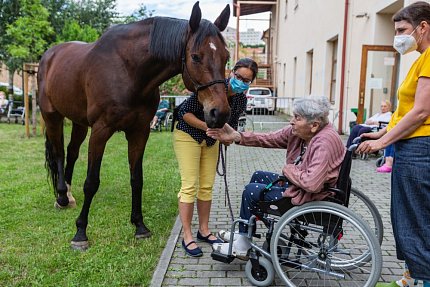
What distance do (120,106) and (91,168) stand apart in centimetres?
66

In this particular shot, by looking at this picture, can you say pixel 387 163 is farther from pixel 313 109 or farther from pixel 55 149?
pixel 55 149

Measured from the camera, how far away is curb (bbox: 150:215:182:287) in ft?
9.48

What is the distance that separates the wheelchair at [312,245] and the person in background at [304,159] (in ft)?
0.19

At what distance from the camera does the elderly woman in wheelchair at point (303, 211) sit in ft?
8.34

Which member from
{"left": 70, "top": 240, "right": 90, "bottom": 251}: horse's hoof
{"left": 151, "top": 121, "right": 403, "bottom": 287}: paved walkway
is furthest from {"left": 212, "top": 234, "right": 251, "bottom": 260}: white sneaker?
{"left": 70, "top": 240, "right": 90, "bottom": 251}: horse's hoof

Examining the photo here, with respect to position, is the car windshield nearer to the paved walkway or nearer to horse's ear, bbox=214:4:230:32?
the paved walkway

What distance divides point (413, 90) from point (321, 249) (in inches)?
47.0

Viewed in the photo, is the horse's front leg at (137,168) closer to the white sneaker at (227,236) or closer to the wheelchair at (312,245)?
the white sneaker at (227,236)

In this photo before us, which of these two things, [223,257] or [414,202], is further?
[223,257]

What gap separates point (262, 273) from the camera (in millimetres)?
2891

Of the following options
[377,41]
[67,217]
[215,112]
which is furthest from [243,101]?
[377,41]

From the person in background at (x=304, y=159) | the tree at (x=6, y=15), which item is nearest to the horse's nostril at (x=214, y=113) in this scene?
the person in background at (x=304, y=159)

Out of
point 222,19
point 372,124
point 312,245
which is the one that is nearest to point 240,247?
point 312,245

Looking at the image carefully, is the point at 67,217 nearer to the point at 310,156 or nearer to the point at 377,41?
the point at 310,156
